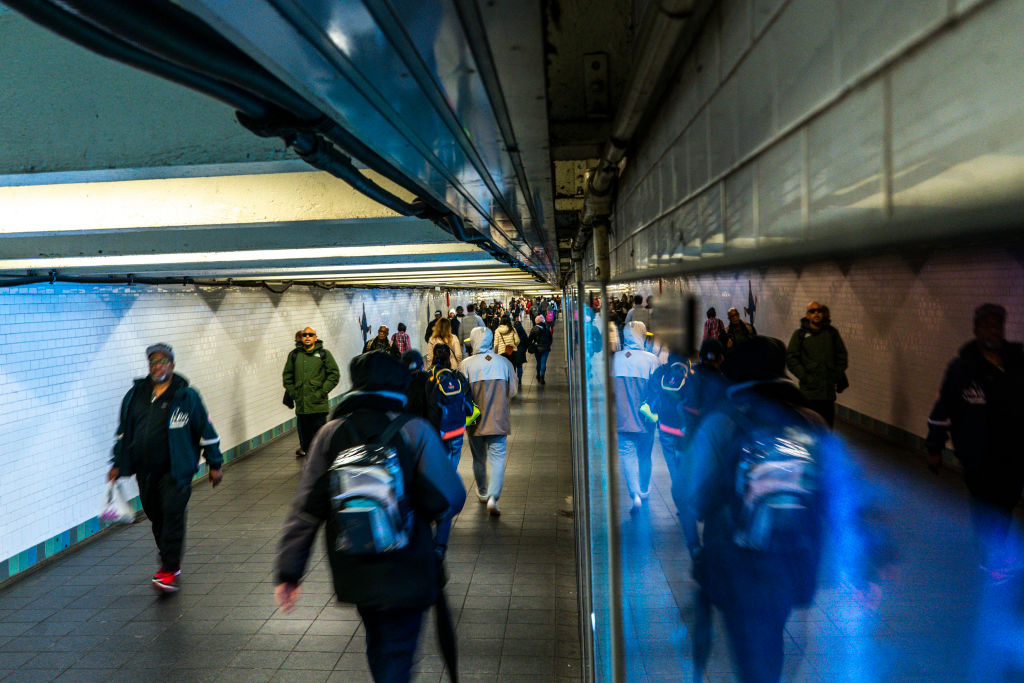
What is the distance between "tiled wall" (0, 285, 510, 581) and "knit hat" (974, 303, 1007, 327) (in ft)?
21.2

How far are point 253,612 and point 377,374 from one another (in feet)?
8.74

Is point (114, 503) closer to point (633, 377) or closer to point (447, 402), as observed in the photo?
point (447, 402)

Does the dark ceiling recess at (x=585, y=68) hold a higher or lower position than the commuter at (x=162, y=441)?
higher

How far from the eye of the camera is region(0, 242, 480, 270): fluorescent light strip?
491 cm

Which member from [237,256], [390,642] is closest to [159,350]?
[237,256]

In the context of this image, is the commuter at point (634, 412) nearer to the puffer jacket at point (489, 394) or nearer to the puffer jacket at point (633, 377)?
the puffer jacket at point (633, 377)

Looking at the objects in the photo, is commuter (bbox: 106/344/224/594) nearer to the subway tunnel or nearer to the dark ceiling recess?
the subway tunnel

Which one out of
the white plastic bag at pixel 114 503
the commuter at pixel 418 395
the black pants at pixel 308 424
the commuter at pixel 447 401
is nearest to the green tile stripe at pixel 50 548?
the white plastic bag at pixel 114 503

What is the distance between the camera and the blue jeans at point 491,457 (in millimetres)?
5938

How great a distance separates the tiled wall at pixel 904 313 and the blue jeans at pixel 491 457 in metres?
5.51

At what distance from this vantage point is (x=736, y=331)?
64cm

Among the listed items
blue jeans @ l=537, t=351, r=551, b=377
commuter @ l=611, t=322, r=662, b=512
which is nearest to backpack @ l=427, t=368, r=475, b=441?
commuter @ l=611, t=322, r=662, b=512

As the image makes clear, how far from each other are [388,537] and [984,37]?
238 cm

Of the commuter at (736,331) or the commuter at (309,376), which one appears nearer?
the commuter at (736,331)
